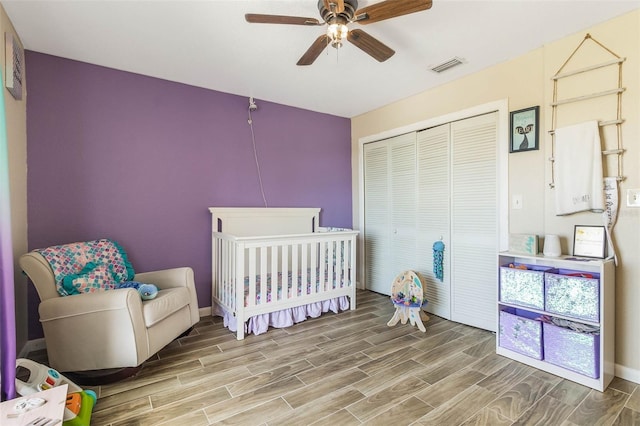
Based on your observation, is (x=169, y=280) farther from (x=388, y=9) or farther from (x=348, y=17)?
(x=388, y=9)

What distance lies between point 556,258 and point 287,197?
8.53ft

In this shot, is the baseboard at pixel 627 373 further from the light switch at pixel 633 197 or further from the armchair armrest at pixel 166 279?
the armchair armrest at pixel 166 279

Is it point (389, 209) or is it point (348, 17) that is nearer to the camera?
point (348, 17)

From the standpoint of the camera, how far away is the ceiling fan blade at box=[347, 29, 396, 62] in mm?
1727

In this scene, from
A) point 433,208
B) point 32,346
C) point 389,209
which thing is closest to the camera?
point 32,346

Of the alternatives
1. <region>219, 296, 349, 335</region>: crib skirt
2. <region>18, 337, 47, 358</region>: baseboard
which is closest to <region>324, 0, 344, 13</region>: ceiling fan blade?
<region>219, 296, 349, 335</region>: crib skirt

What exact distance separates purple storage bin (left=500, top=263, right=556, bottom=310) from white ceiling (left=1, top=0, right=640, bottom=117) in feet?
5.52

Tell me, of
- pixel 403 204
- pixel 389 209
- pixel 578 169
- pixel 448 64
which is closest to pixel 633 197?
pixel 578 169

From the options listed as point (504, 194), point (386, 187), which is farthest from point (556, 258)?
point (386, 187)

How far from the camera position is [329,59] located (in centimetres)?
251

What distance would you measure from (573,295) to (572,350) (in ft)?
1.12

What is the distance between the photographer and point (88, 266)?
2.21 metres

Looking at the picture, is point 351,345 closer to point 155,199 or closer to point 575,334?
point 575,334

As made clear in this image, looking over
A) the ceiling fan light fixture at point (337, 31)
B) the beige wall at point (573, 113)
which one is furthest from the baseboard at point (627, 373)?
the ceiling fan light fixture at point (337, 31)
